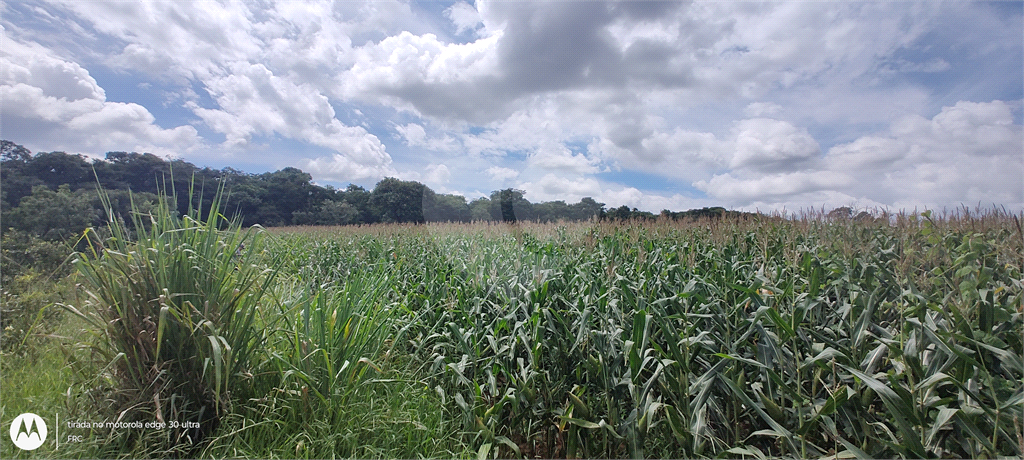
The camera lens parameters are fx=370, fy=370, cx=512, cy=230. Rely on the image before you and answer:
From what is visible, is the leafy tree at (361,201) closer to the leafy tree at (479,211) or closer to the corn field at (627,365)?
the leafy tree at (479,211)

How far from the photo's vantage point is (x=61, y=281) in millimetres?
3168

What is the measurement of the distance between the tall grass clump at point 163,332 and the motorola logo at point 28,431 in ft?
0.84

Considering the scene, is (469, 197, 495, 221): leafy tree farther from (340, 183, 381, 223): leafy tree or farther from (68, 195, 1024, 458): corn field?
(68, 195, 1024, 458): corn field

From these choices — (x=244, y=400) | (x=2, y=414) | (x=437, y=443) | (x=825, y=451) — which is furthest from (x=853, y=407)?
(x=2, y=414)

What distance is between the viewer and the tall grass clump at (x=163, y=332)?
186cm

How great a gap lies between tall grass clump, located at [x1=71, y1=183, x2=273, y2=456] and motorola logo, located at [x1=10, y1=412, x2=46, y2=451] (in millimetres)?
257

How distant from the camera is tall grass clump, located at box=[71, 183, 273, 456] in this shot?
73.2 inches

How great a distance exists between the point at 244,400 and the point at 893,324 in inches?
142

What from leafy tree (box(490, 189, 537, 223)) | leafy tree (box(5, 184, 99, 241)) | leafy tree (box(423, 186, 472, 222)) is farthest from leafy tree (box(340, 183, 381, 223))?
leafy tree (box(5, 184, 99, 241))

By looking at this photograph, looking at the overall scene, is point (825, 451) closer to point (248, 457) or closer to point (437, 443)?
point (437, 443)

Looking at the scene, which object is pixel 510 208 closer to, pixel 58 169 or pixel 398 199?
pixel 398 199

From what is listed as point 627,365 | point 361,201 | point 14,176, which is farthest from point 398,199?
point 627,365

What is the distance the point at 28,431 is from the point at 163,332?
0.78 meters

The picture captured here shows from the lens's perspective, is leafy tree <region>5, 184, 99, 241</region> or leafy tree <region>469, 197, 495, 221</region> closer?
leafy tree <region>5, 184, 99, 241</region>
